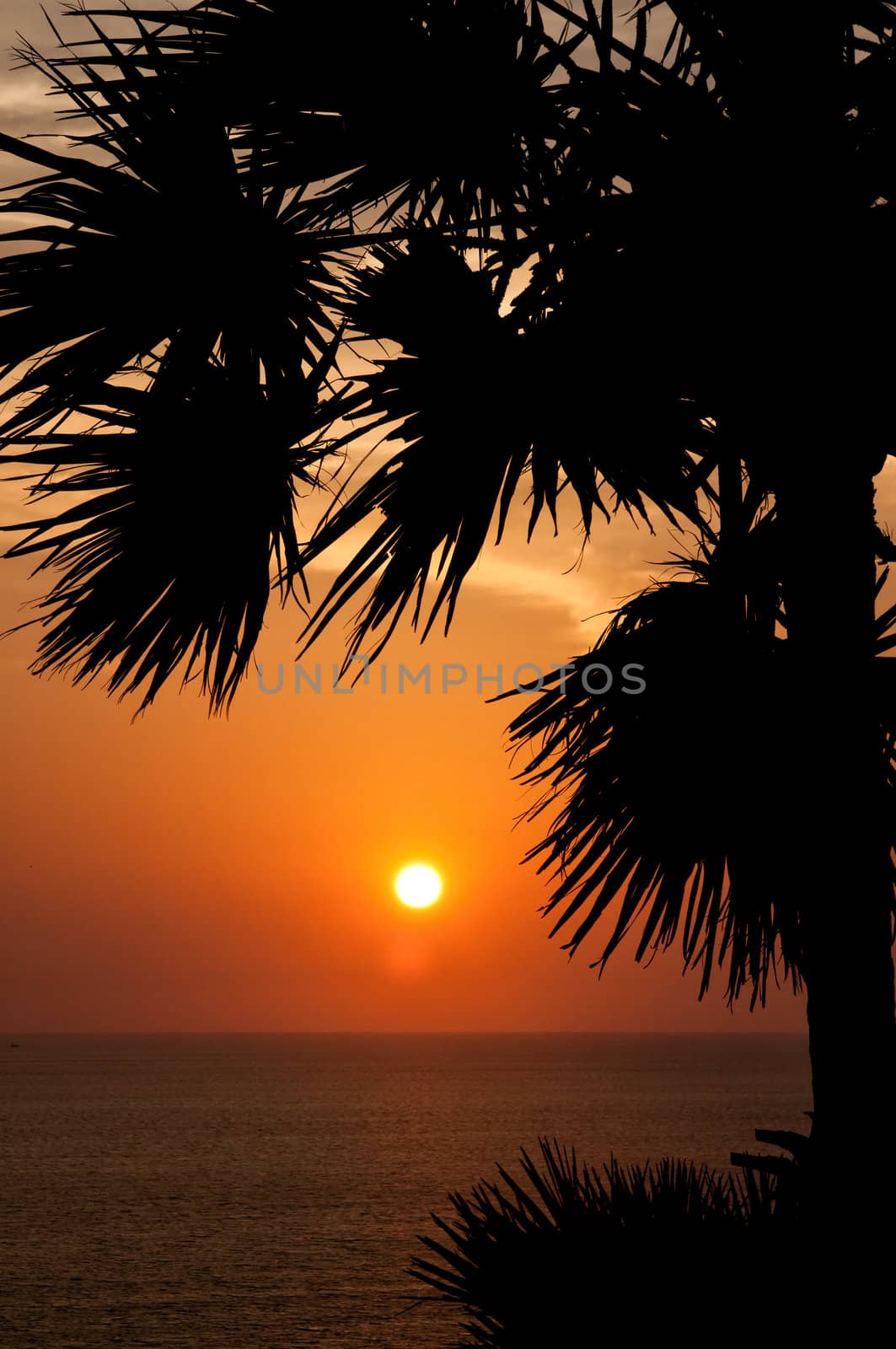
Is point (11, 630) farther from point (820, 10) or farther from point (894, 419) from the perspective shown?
point (820, 10)

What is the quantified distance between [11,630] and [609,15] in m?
2.64

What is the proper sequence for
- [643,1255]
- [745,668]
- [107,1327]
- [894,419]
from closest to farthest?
1. [643,1255]
2. [894,419]
3. [745,668]
4. [107,1327]

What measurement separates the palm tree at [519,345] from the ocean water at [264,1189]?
22.0m

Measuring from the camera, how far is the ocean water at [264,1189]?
4238 cm

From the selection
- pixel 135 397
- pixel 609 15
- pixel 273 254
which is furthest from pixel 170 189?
pixel 609 15

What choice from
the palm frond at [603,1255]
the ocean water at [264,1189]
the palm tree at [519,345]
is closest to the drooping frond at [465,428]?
the palm tree at [519,345]

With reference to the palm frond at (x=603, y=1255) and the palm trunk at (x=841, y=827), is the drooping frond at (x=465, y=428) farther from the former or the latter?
the palm frond at (x=603, y=1255)

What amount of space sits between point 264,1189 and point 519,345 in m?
73.0

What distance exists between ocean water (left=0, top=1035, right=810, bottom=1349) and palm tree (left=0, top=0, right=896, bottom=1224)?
72.3 ft

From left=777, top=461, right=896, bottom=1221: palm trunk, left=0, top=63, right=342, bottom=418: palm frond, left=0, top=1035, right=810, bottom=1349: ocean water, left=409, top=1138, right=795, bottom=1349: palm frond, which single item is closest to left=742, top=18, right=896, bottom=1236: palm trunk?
left=777, top=461, right=896, bottom=1221: palm trunk

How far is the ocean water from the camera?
139 feet

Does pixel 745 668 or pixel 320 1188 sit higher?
pixel 745 668

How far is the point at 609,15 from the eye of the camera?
12.9ft

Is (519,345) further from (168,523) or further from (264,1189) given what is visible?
(264,1189)
